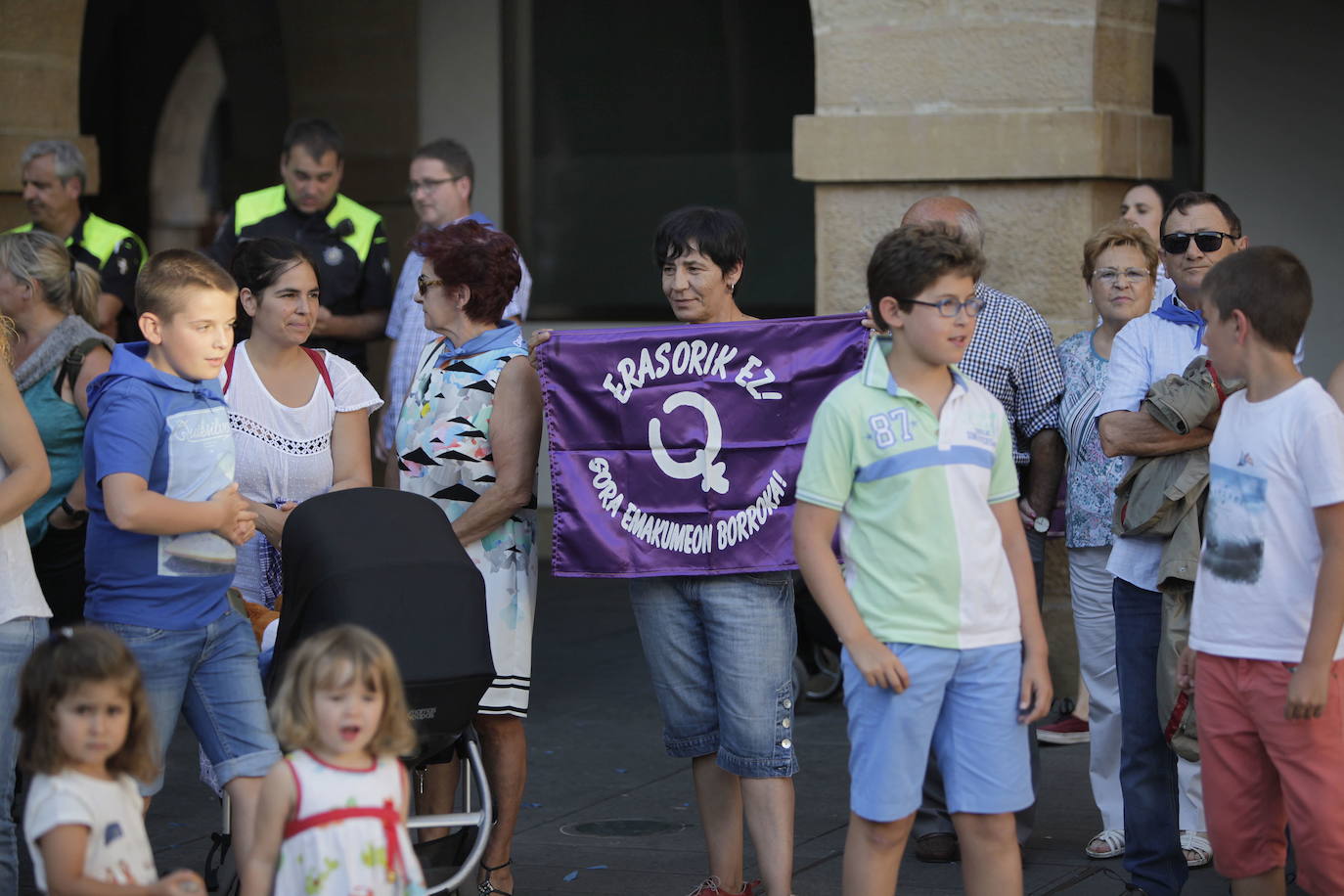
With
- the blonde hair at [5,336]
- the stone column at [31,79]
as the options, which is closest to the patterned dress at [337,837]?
the blonde hair at [5,336]

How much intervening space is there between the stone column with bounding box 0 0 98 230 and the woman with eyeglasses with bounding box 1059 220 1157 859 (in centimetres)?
540

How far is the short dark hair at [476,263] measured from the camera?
16.7ft

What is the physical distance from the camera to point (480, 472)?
16.7ft

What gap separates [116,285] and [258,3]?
3761 millimetres

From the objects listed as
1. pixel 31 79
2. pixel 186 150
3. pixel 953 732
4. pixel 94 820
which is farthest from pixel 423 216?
pixel 186 150

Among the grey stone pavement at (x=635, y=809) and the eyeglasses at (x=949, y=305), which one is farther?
the grey stone pavement at (x=635, y=809)

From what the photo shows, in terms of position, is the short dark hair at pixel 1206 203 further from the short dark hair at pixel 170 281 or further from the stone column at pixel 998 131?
the short dark hair at pixel 170 281

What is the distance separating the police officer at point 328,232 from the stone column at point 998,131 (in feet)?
6.35

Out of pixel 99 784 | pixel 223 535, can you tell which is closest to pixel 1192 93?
pixel 223 535

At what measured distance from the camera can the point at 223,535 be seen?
4461 mm

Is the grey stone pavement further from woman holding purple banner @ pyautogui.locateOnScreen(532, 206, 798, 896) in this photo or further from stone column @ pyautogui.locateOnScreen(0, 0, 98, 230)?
stone column @ pyautogui.locateOnScreen(0, 0, 98, 230)

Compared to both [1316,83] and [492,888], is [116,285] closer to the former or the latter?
[492,888]

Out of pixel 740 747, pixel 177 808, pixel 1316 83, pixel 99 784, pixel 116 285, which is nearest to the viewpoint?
pixel 99 784

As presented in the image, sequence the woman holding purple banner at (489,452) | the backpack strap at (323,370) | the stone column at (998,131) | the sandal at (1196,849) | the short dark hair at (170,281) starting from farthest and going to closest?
the stone column at (998,131) → the sandal at (1196,849) → the backpack strap at (323,370) → the woman holding purple banner at (489,452) → the short dark hair at (170,281)
